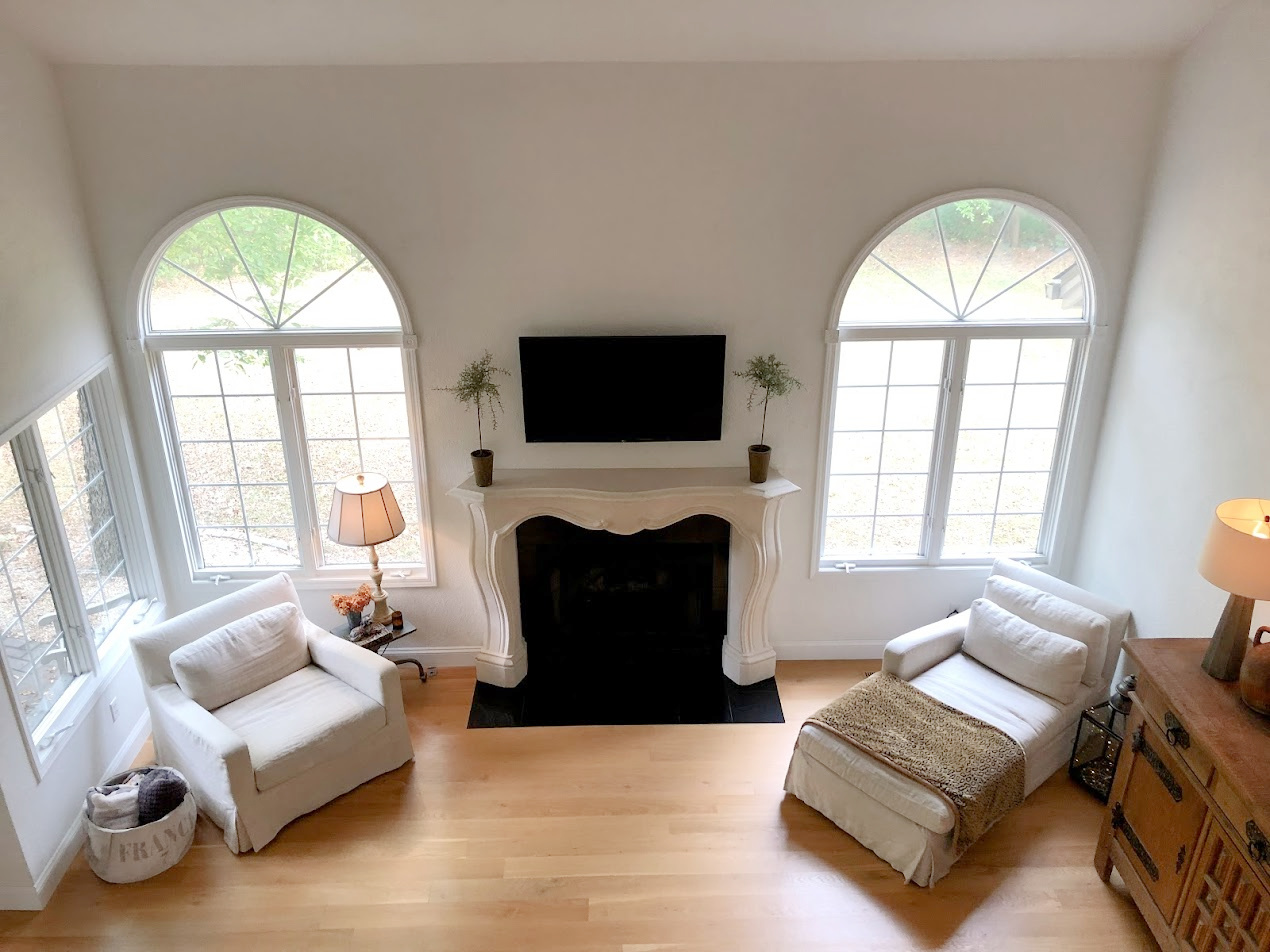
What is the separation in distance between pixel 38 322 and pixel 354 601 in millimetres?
1953

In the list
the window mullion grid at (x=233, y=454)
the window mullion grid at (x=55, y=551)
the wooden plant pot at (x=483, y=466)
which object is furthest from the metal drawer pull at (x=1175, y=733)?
the window mullion grid at (x=55, y=551)

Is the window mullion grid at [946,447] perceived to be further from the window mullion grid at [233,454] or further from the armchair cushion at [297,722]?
the window mullion grid at [233,454]

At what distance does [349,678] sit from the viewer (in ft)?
14.4

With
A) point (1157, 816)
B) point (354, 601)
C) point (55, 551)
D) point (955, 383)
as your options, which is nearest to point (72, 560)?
point (55, 551)

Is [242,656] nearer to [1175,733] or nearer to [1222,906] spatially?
[1175,733]

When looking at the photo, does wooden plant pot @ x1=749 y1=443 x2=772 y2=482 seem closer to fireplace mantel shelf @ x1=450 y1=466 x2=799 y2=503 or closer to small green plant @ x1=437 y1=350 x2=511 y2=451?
fireplace mantel shelf @ x1=450 y1=466 x2=799 y2=503

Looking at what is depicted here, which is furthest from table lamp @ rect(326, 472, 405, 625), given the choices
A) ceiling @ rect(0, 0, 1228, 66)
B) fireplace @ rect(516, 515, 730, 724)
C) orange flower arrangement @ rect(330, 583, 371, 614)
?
ceiling @ rect(0, 0, 1228, 66)

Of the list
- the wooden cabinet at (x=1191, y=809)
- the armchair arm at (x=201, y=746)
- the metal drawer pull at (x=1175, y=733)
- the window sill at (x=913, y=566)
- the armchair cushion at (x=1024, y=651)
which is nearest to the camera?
the wooden cabinet at (x=1191, y=809)

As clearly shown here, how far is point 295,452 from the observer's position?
4727mm

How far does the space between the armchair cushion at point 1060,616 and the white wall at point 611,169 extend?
1493 millimetres

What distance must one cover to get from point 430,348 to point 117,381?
1.58 meters

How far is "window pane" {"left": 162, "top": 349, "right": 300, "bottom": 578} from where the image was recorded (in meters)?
4.59

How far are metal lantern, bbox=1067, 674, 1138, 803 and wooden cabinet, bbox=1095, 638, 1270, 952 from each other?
1.76 ft

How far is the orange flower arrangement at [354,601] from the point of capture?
4.72 m
